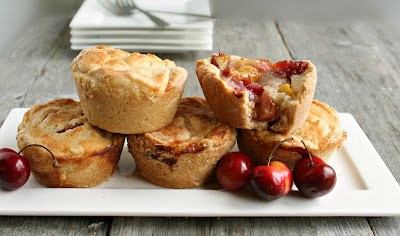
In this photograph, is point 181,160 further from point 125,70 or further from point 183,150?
point 125,70

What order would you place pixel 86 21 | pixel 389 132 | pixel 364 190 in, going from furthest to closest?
1. pixel 86 21
2. pixel 389 132
3. pixel 364 190

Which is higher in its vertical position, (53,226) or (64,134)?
(64,134)

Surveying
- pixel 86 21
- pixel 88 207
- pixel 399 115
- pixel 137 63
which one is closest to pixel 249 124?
pixel 137 63

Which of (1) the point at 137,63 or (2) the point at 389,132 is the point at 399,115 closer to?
(2) the point at 389,132

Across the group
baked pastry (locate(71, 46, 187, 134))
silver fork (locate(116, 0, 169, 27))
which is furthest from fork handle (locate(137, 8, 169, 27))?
baked pastry (locate(71, 46, 187, 134))

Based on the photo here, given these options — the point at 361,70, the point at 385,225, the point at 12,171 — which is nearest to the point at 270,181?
the point at 385,225

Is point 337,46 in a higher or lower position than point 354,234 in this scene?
lower
